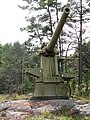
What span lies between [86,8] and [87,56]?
6.65 m

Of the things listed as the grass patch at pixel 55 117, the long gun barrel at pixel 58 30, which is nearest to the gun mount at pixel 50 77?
the long gun barrel at pixel 58 30

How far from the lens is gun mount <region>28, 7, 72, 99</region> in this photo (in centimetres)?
1299

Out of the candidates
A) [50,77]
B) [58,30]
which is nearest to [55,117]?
[58,30]

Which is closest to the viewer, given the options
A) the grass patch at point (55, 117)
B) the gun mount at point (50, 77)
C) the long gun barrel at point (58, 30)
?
the grass patch at point (55, 117)

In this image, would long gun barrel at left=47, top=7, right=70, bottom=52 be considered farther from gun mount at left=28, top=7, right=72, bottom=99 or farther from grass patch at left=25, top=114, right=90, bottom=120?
grass patch at left=25, top=114, right=90, bottom=120

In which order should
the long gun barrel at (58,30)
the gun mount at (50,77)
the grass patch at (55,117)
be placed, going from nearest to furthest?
the grass patch at (55,117), the long gun barrel at (58,30), the gun mount at (50,77)

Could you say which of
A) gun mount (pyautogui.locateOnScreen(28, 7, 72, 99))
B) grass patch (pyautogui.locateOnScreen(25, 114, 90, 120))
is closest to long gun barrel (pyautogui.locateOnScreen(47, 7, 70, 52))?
gun mount (pyautogui.locateOnScreen(28, 7, 72, 99))

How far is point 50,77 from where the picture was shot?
43.0ft

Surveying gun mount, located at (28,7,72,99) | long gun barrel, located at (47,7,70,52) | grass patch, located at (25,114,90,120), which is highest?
long gun barrel, located at (47,7,70,52)

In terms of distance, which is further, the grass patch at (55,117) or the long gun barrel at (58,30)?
the long gun barrel at (58,30)

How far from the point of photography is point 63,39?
32.6 meters

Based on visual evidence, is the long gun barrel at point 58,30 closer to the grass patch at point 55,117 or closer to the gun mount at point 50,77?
the gun mount at point 50,77

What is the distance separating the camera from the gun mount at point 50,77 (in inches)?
512

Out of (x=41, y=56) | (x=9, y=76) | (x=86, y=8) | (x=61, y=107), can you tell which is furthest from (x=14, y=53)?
(x=61, y=107)
